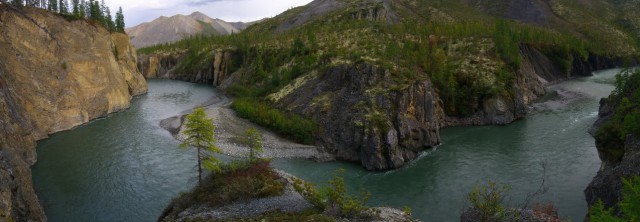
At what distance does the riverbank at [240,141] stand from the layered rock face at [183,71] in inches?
2559

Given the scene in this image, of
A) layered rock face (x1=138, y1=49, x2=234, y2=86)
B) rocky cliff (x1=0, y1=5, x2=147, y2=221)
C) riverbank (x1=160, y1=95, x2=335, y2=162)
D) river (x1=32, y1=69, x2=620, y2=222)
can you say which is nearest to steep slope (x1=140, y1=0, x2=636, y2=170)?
layered rock face (x1=138, y1=49, x2=234, y2=86)

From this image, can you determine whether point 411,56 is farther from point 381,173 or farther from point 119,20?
point 119,20

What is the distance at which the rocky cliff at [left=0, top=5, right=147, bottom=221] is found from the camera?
52538 mm

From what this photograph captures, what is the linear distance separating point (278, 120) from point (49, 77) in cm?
3603

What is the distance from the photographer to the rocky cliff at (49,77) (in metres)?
52.5

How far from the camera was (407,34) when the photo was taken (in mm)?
110938

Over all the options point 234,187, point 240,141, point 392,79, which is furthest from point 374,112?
point 234,187

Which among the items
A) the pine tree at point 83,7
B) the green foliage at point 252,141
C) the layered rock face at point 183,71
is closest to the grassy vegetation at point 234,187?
the green foliage at point 252,141

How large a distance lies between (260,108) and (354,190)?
30392 mm

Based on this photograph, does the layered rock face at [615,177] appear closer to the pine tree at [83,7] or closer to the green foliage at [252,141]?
the green foliage at [252,141]

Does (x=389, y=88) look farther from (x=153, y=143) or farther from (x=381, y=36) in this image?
(x=381, y=36)

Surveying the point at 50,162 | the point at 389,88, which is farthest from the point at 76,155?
the point at 389,88

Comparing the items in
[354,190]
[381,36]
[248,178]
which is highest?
[381,36]

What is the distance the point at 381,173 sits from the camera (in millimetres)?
50750
